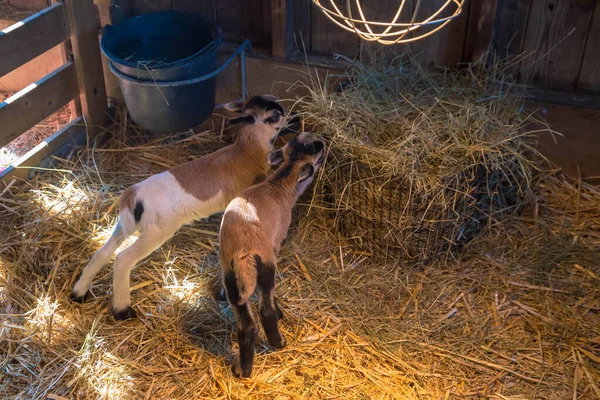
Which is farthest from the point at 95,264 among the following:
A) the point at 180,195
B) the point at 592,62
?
the point at 592,62

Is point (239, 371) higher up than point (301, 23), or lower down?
lower down

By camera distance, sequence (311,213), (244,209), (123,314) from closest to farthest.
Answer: (244,209), (123,314), (311,213)

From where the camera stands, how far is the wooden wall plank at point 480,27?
4103 mm

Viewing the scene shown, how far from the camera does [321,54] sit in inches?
188

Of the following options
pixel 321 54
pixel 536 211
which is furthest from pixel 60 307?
pixel 536 211

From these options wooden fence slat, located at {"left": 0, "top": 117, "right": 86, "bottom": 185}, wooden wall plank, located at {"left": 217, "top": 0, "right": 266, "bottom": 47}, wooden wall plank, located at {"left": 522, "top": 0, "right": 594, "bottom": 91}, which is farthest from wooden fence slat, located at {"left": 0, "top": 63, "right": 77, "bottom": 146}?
wooden wall plank, located at {"left": 522, "top": 0, "right": 594, "bottom": 91}

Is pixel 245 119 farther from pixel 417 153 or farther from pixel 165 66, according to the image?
pixel 417 153

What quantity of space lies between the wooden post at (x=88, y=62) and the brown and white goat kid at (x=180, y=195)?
5.02 feet

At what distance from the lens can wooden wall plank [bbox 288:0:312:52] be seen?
182 inches

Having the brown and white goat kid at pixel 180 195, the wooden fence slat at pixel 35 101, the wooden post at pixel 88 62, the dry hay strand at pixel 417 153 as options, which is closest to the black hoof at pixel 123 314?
the brown and white goat kid at pixel 180 195

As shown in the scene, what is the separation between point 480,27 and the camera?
417 centimetres

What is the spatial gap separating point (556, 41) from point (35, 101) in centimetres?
346

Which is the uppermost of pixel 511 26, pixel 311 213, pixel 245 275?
pixel 511 26

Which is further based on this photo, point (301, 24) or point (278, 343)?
point (301, 24)
